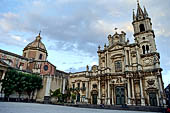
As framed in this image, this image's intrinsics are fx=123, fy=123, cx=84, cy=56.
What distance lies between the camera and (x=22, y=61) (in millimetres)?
35312

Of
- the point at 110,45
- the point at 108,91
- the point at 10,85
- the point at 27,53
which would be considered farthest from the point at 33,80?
the point at 110,45

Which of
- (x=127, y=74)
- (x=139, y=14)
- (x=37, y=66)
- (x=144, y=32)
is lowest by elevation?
(x=127, y=74)

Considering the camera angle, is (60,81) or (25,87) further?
(60,81)

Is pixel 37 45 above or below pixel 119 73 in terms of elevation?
above

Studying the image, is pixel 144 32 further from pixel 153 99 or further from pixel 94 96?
pixel 94 96

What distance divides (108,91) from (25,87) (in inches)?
743

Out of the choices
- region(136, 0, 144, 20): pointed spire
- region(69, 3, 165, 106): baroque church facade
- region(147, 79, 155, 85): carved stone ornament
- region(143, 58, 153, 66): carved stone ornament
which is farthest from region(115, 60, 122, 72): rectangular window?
region(136, 0, 144, 20): pointed spire

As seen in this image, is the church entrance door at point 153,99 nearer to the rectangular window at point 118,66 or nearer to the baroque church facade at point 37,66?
the rectangular window at point 118,66

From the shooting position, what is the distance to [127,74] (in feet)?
80.8

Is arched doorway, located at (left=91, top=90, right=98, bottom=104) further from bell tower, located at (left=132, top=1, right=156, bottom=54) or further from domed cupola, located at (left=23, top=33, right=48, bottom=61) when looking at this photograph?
domed cupola, located at (left=23, top=33, right=48, bottom=61)

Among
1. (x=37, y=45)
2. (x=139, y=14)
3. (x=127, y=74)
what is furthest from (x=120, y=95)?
(x=37, y=45)

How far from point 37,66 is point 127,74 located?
78.7 ft

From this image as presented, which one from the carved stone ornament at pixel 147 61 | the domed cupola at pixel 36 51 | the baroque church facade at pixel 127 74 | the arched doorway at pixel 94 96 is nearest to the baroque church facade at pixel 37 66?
the domed cupola at pixel 36 51

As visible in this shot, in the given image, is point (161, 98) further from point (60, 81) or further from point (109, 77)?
point (60, 81)
